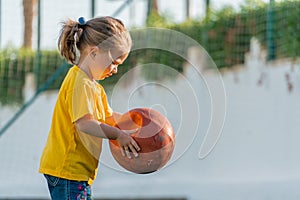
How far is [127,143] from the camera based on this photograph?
5.22m

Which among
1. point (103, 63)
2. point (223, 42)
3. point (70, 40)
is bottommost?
point (223, 42)

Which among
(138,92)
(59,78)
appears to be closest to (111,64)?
(138,92)

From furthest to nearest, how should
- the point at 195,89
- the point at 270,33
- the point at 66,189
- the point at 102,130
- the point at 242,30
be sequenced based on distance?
1. the point at 195,89
2. the point at 242,30
3. the point at 270,33
4. the point at 66,189
5. the point at 102,130

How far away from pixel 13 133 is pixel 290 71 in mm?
4734

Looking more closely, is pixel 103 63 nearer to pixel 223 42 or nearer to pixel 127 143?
pixel 127 143

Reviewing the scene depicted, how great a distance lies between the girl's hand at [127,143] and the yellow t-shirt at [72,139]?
0.58ft

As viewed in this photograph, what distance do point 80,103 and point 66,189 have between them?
18.3 inches

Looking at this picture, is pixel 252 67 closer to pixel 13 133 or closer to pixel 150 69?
pixel 150 69

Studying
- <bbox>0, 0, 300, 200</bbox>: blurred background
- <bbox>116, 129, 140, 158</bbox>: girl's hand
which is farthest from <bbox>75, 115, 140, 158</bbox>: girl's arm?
<bbox>0, 0, 300, 200</bbox>: blurred background

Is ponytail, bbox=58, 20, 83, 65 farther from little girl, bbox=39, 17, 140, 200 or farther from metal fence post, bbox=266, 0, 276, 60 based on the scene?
metal fence post, bbox=266, 0, 276, 60

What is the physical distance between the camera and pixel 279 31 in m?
10.2

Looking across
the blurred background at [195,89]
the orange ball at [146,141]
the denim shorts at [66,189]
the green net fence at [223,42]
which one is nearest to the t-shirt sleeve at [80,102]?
the orange ball at [146,141]

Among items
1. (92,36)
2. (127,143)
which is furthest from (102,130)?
(92,36)

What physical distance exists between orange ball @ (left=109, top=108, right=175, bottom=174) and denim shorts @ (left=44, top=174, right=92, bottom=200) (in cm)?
26
